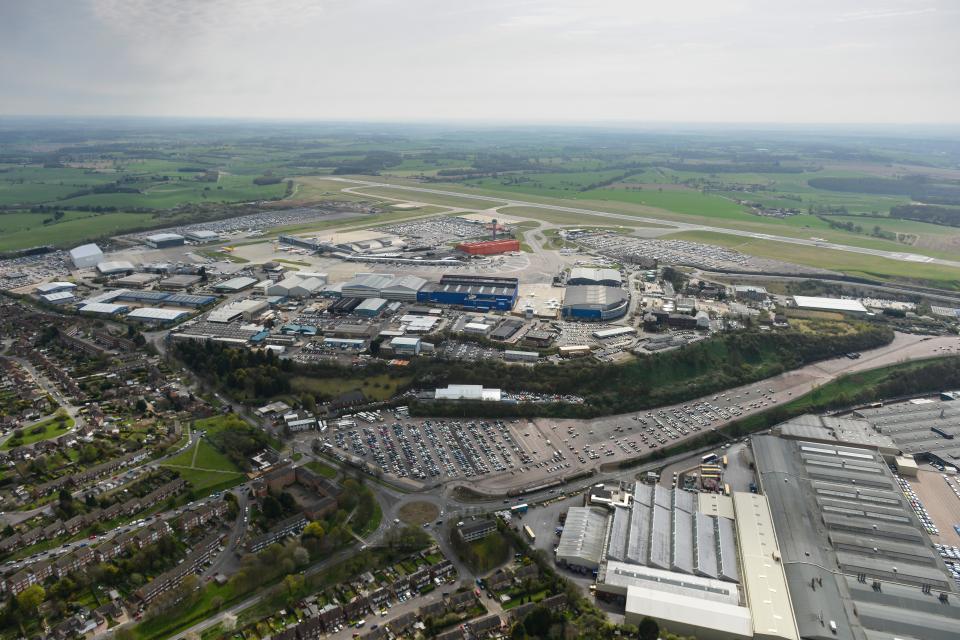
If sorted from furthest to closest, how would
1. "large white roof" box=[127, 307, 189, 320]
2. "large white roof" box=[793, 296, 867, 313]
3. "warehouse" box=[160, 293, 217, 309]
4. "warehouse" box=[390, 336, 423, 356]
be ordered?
"warehouse" box=[160, 293, 217, 309]
"large white roof" box=[793, 296, 867, 313]
"large white roof" box=[127, 307, 189, 320]
"warehouse" box=[390, 336, 423, 356]

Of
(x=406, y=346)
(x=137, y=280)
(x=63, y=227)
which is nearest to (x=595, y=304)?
(x=406, y=346)

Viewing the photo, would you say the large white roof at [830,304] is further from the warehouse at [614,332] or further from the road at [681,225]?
the road at [681,225]

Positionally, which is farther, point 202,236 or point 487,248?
point 202,236

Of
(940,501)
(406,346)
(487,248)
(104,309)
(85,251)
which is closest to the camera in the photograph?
(940,501)

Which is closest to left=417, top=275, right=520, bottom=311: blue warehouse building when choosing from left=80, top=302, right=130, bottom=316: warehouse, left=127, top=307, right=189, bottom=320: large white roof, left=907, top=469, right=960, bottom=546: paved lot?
left=127, top=307, right=189, bottom=320: large white roof

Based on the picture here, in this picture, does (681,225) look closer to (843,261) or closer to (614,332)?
(843,261)

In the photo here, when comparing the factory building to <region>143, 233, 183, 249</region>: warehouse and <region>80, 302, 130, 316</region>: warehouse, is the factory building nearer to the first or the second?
<region>80, 302, 130, 316</region>: warehouse

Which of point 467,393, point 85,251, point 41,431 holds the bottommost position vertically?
point 41,431
